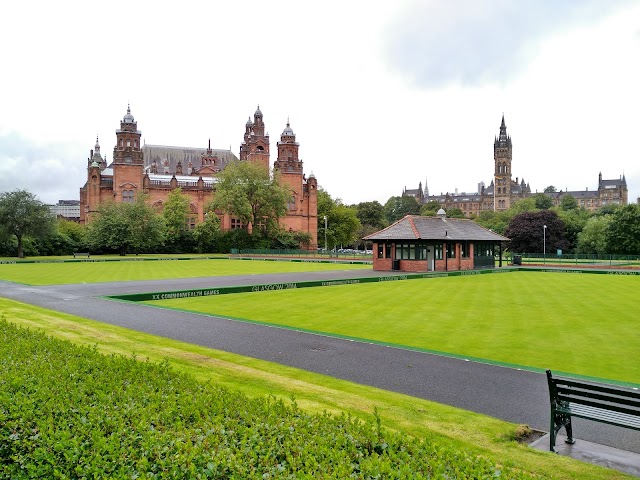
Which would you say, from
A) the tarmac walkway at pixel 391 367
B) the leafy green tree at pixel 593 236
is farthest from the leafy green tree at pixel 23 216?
the leafy green tree at pixel 593 236

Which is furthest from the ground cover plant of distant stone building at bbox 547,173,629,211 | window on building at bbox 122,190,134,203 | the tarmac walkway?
distant stone building at bbox 547,173,629,211

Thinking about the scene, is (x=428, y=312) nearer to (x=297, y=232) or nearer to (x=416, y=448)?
(x=416, y=448)

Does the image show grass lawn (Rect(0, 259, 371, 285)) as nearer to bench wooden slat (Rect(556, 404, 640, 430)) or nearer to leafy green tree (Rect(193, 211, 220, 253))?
bench wooden slat (Rect(556, 404, 640, 430))

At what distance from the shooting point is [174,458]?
4.31 metres

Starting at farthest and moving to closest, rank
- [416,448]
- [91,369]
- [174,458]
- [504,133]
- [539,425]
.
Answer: [504,133], [539,425], [91,369], [416,448], [174,458]

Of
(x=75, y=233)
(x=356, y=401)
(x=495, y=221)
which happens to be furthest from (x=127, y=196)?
(x=495, y=221)

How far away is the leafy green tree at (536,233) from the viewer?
87.3 metres

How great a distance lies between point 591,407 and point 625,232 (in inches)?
2848

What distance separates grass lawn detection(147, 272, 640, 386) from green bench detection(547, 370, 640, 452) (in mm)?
4201

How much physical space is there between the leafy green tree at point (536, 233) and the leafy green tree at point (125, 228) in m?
60.6

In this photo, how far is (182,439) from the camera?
4680mm

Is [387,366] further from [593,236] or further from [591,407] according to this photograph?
[593,236]

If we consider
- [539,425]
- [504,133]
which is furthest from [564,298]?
[504,133]

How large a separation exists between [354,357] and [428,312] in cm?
804
